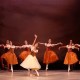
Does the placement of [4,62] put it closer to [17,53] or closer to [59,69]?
[17,53]

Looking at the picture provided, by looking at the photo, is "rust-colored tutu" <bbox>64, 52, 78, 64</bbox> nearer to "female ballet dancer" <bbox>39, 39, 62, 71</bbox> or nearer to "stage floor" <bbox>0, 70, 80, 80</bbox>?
"female ballet dancer" <bbox>39, 39, 62, 71</bbox>

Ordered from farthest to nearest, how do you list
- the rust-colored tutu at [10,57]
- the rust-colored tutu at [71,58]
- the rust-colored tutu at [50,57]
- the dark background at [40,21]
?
the dark background at [40,21]
the rust-colored tutu at [50,57]
the rust-colored tutu at [71,58]
the rust-colored tutu at [10,57]

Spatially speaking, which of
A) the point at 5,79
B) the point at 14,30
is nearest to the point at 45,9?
the point at 14,30

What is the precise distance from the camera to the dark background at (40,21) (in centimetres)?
1450

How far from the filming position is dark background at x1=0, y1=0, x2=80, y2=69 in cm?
1450

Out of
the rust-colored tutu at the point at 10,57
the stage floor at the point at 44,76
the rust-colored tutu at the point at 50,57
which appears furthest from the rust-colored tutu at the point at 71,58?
the rust-colored tutu at the point at 10,57

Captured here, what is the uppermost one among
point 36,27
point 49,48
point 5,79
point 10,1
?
point 10,1

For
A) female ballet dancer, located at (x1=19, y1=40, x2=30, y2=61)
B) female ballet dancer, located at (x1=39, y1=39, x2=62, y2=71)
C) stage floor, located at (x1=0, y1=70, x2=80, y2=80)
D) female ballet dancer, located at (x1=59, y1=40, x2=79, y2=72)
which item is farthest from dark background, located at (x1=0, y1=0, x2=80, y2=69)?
stage floor, located at (x1=0, y1=70, x2=80, y2=80)

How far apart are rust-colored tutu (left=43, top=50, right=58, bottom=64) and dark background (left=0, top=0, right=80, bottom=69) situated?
53cm

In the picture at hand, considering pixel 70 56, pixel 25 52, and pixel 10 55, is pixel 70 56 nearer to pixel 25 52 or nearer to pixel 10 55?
pixel 25 52

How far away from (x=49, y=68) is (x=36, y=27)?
2.04 m

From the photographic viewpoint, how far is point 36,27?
14586 millimetres

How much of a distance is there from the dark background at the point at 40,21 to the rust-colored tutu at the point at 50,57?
53 cm

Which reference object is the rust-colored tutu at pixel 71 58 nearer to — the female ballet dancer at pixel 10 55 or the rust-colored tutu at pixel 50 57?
the rust-colored tutu at pixel 50 57
